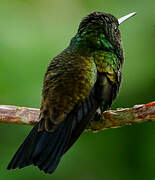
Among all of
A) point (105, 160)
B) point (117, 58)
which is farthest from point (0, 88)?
point (117, 58)

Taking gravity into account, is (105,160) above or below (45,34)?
below

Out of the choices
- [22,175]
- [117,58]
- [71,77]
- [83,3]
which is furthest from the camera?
[83,3]

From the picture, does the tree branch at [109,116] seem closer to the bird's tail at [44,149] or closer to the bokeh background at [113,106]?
the bird's tail at [44,149]

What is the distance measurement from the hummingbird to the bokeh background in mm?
1228

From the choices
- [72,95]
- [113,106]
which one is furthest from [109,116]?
[113,106]

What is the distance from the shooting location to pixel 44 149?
12.3 feet

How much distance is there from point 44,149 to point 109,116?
682 millimetres

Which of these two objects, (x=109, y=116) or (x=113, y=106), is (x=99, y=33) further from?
(x=113, y=106)

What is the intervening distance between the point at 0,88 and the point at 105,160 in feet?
4.36

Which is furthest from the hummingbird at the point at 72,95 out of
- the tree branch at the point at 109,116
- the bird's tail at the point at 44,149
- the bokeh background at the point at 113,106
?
the bokeh background at the point at 113,106

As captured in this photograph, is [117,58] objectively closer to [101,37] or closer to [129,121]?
[101,37]

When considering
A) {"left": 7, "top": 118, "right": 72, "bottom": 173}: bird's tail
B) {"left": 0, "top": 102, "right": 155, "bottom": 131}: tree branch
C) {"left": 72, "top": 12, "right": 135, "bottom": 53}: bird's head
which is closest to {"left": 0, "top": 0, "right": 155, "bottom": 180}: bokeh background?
{"left": 0, "top": 102, "right": 155, "bottom": 131}: tree branch

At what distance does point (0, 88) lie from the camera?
18.6ft

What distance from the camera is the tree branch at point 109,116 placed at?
406 centimetres
